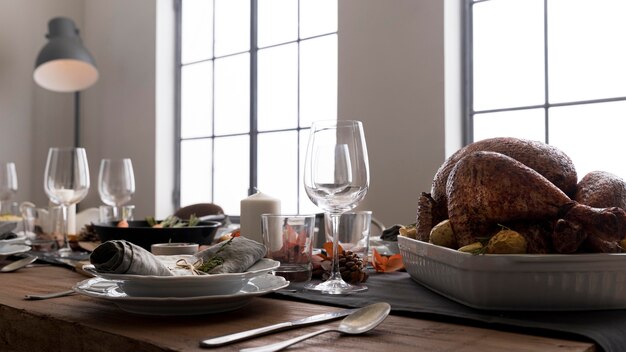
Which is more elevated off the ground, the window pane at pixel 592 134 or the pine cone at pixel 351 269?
the window pane at pixel 592 134

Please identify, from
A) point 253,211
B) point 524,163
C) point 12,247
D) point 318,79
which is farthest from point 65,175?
point 318,79

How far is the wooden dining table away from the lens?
1.60 feet

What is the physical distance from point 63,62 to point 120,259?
3.63 meters

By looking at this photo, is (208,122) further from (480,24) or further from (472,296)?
(472,296)

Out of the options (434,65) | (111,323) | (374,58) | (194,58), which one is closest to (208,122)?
(194,58)

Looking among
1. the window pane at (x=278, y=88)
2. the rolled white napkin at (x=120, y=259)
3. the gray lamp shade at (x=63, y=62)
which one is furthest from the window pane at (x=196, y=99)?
the rolled white napkin at (x=120, y=259)

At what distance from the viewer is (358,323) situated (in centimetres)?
54

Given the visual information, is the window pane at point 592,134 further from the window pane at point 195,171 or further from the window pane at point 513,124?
the window pane at point 195,171

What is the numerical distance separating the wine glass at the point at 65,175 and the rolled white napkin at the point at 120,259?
0.73 metres

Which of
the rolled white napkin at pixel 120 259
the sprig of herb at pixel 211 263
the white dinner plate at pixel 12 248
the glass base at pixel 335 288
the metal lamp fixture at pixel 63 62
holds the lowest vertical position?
the glass base at pixel 335 288

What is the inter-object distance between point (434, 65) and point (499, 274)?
228 centimetres

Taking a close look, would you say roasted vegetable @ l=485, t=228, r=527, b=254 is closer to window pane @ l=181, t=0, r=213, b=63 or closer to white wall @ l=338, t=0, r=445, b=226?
white wall @ l=338, t=0, r=445, b=226

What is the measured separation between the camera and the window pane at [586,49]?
2.42 m

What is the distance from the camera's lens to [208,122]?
4.26 meters
